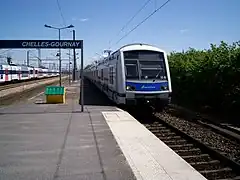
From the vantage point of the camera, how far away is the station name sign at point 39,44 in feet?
49.1

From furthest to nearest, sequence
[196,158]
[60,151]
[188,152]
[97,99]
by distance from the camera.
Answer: [97,99] → [188,152] → [196,158] → [60,151]

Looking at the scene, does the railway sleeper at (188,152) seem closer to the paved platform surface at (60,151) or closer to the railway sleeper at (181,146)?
the railway sleeper at (181,146)

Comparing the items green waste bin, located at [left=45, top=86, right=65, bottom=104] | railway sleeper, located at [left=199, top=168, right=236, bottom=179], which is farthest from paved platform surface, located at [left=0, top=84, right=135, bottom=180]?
green waste bin, located at [left=45, top=86, right=65, bottom=104]

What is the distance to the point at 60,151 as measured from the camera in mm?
7488

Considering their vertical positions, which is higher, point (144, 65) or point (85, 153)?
point (144, 65)

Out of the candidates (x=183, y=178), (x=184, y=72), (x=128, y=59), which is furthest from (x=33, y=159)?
(x=184, y=72)

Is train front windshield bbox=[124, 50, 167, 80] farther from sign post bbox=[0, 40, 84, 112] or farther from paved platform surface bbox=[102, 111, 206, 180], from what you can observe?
paved platform surface bbox=[102, 111, 206, 180]

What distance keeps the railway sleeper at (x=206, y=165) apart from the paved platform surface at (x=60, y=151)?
1.74m

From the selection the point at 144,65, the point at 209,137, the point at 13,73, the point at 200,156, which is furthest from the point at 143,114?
the point at 13,73

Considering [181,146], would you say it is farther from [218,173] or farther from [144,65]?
[144,65]

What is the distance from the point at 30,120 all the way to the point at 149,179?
306 inches

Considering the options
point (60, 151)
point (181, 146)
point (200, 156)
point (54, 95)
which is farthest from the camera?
point (54, 95)

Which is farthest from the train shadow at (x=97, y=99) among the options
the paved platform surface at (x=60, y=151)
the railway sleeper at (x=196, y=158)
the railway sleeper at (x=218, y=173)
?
the railway sleeper at (x=218, y=173)

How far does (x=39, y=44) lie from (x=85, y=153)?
9016mm
